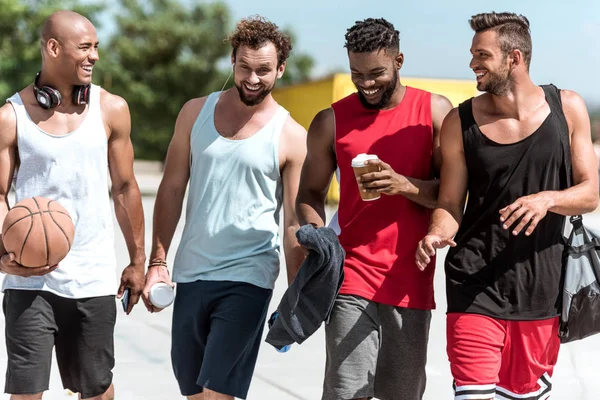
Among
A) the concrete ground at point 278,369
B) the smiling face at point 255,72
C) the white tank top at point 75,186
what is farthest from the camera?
the concrete ground at point 278,369

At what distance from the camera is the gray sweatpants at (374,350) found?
4.29m

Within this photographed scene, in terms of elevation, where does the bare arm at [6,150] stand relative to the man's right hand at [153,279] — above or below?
above

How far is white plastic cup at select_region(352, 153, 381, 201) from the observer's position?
3.93 metres

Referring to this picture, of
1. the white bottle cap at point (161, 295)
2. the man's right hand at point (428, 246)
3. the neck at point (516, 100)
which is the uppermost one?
the neck at point (516, 100)

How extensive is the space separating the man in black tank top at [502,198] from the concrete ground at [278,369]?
2.35 meters

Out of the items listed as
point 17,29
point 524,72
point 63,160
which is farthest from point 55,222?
point 17,29

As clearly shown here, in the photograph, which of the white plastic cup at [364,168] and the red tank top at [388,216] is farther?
the red tank top at [388,216]

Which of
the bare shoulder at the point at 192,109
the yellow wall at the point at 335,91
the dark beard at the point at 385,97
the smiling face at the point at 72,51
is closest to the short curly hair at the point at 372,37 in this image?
the dark beard at the point at 385,97

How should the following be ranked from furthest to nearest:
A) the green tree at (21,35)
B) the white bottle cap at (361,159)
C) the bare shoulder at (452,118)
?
the green tree at (21,35) < the bare shoulder at (452,118) < the white bottle cap at (361,159)

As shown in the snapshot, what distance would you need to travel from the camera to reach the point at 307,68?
50.2 metres

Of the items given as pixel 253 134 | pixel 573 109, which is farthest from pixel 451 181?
pixel 253 134

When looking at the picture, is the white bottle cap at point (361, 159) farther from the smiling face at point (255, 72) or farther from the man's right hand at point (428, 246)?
the smiling face at point (255, 72)

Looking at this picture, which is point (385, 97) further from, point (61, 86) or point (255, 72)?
point (61, 86)

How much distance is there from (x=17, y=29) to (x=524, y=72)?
81.6 feet
